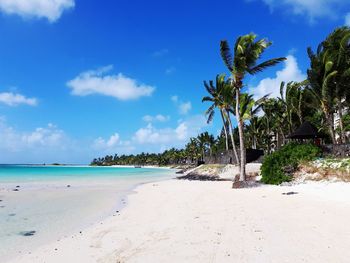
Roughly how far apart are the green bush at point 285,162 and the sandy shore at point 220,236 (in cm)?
698

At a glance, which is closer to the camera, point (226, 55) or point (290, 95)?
point (226, 55)

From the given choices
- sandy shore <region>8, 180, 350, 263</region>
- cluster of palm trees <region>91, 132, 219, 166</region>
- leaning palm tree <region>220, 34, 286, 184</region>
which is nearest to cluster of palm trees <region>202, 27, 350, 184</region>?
leaning palm tree <region>220, 34, 286, 184</region>

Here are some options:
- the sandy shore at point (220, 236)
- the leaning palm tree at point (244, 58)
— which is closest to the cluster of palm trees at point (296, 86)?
the leaning palm tree at point (244, 58)

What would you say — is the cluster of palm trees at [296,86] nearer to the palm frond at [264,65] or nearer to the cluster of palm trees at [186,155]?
the palm frond at [264,65]

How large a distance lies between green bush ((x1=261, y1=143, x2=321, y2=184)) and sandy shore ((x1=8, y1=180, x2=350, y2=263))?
275 inches

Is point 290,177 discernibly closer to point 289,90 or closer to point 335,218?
point 335,218

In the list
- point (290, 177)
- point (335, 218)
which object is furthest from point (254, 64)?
point (335, 218)

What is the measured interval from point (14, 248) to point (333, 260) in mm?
6805

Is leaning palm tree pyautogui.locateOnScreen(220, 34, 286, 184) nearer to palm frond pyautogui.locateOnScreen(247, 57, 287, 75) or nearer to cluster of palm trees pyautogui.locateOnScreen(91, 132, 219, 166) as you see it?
palm frond pyautogui.locateOnScreen(247, 57, 287, 75)

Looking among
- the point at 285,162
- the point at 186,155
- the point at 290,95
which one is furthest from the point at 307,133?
the point at 186,155

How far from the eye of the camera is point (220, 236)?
7.21m

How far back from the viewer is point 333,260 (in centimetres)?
525

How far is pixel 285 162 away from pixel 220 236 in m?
12.8

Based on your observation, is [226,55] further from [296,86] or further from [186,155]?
[186,155]
